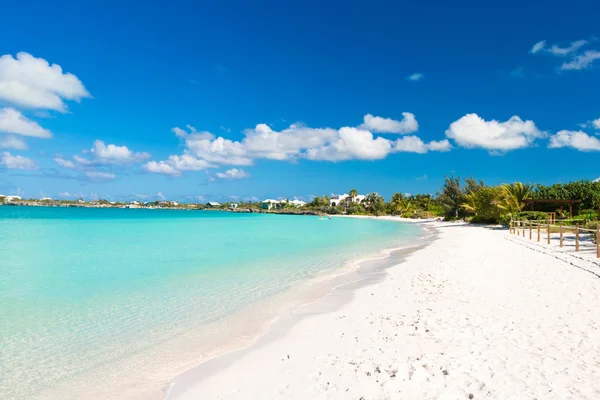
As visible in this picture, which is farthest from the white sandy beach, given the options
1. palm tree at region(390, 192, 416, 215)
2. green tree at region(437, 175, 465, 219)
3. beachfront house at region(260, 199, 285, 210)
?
beachfront house at region(260, 199, 285, 210)

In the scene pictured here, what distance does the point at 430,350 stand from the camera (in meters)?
5.01

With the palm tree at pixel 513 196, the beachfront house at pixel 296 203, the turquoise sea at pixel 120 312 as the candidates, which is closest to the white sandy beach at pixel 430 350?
the turquoise sea at pixel 120 312

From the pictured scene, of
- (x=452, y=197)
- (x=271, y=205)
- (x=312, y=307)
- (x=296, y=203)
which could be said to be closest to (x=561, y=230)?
(x=312, y=307)

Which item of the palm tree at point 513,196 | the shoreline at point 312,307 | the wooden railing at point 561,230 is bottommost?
the shoreline at point 312,307

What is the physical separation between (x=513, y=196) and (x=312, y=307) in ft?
106

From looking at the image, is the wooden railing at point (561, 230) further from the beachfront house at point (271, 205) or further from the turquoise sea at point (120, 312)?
the beachfront house at point (271, 205)

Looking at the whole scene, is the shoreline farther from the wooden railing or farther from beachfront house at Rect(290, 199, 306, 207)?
beachfront house at Rect(290, 199, 306, 207)

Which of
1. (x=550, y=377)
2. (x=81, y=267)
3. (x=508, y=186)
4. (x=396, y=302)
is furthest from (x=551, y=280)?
(x=508, y=186)

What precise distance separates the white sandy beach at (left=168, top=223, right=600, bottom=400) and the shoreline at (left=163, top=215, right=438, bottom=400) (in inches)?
1.8

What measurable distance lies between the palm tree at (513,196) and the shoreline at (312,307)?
75.0 feet

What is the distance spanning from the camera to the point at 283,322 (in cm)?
747

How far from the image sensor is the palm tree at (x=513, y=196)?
34.3 m

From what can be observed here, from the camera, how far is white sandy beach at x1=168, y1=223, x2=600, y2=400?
4.03m

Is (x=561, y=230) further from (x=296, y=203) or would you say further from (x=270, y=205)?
(x=270, y=205)
